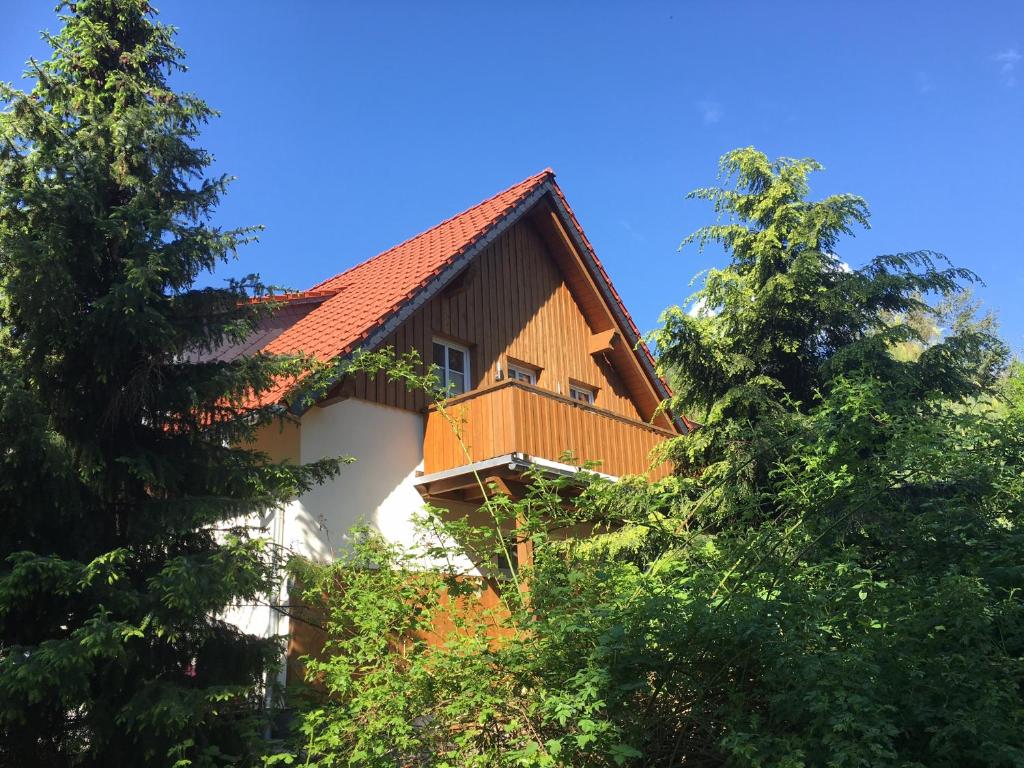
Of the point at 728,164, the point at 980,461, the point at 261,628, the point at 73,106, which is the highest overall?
the point at 728,164

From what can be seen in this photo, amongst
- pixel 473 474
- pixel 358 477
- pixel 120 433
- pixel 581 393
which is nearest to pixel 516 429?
pixel 473 474

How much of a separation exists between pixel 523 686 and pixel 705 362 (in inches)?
236

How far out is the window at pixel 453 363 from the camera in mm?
11844

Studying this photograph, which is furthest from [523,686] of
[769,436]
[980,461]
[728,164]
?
[728,164]

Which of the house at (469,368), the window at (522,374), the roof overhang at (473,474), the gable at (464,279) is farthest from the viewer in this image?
the window at (522,374)

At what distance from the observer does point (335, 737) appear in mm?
5031

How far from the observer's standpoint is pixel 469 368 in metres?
12.2

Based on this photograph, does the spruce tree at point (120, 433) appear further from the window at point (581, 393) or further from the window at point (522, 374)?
the window at point (581, 393)

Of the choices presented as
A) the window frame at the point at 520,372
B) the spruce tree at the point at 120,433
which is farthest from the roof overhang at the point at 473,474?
the spruce tree at the point at 120,433

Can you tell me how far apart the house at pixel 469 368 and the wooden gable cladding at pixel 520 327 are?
0.03 m

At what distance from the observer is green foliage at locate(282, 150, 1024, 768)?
4113 millimetres

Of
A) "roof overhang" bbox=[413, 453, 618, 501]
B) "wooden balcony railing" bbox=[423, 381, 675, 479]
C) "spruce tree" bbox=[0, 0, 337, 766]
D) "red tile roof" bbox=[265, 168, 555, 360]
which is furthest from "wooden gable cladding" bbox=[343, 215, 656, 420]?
"spruce tree" bbox=[0, 0, 337, 766]

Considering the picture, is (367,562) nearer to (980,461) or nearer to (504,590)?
(504,590)

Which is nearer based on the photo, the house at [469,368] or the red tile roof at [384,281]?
the house at [469,368]
